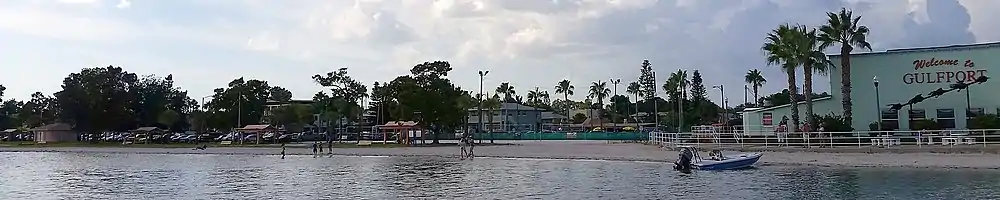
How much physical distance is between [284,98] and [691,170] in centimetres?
14012

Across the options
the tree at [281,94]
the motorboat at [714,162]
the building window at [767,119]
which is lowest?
the motorboat at [714,162]

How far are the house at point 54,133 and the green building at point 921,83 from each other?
7757 cm

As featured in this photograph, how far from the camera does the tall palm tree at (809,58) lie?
44.7 m

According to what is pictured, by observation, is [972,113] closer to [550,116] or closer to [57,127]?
[57,127]

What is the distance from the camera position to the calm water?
73.0 feet

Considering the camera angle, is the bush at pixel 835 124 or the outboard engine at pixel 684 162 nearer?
the outboard engine at pixel 684 162

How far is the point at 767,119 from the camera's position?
168ft

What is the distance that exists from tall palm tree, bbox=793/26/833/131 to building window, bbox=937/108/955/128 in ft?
19.0

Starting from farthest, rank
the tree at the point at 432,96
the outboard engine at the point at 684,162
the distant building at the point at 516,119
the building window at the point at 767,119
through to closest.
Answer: the distant building at the point at 516,119 → the tree at the point at 432,96 → the building window at the point at 767,119 → the outboard engine at the point at 684,162

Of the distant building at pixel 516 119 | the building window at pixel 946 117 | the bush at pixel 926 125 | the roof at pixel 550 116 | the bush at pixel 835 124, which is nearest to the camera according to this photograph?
the bush at pixel 835 124

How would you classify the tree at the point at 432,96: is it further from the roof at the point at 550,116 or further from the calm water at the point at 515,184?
the roof at the point at 550,116

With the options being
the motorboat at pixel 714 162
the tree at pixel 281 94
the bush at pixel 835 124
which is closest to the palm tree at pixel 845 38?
the bush at pixel 835 124

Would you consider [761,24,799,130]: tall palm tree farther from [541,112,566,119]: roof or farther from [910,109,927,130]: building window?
[541,112,566,119]: roof

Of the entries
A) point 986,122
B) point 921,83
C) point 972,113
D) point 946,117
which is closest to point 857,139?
point 986,122
